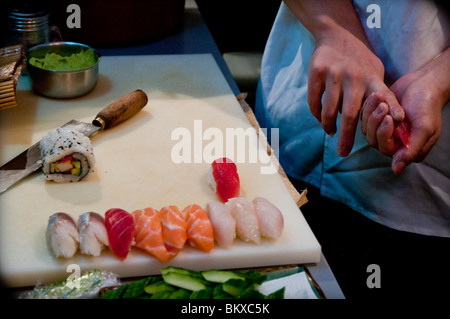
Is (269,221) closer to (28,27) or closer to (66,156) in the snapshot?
(66,156)

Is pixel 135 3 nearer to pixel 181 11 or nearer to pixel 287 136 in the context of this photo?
pixel 181 11

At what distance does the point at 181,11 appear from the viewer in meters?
2.51

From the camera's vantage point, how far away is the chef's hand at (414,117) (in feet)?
4.32

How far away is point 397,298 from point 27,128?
163 cm

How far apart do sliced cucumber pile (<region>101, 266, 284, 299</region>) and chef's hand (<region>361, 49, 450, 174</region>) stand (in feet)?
1.79

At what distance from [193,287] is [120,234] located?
23 centimetres

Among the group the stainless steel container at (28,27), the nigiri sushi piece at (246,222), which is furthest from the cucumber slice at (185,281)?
the stainless steel container at (28,27)

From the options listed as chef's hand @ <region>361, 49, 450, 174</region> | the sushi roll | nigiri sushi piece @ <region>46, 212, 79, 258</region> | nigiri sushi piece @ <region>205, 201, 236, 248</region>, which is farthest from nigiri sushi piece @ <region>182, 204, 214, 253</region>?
chef's hand @ <region>361, 49, 450, 174</region>

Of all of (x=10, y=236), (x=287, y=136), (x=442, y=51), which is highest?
(x=442, y=51)

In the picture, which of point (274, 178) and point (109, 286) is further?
point (274, 178)

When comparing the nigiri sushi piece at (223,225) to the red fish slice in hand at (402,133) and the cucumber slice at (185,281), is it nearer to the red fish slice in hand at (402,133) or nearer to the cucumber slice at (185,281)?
the cucumber slice at (185,281)

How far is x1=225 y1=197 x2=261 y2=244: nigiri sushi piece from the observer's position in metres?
1.20
